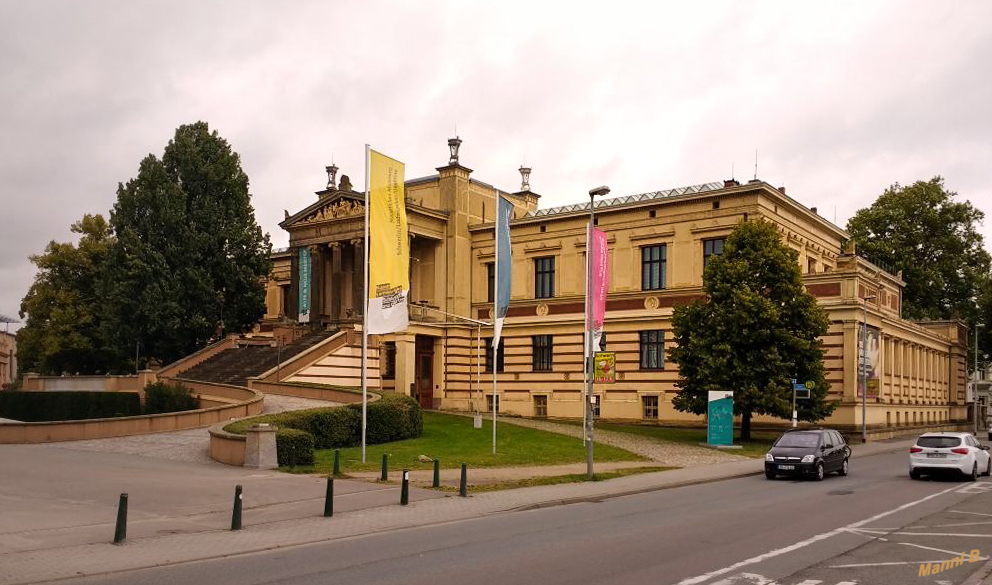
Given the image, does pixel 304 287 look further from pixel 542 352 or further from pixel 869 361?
pixel 869 361

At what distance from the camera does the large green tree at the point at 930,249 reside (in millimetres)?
78500

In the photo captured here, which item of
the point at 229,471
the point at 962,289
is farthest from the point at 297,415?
the point at 962,289

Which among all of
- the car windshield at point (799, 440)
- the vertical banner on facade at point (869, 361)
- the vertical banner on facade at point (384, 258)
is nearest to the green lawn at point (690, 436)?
the vertical banner on facade at point (869, 361)

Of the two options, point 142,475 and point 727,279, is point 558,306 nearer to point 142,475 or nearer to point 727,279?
point 727,279

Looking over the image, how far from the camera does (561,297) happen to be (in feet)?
190

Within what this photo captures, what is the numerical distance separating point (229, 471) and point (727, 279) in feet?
86.0

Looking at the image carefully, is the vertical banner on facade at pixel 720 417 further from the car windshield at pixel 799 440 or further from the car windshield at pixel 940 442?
the car windshield at pixel 940 442

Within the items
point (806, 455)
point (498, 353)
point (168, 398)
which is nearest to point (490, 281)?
point (498, 353)

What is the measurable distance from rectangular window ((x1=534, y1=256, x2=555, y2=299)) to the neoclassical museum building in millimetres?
88

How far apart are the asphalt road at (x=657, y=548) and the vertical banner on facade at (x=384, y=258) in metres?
9.62

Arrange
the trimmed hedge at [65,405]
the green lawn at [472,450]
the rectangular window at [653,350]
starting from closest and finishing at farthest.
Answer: the green lawn at [472,450] < the trimmed hedge at [65,405] < the rectangular window at [653,350]

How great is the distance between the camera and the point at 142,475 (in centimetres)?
2427

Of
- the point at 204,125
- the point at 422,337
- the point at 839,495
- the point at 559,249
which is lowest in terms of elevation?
the point at 839,495

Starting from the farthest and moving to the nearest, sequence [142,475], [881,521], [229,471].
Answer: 1. [229,471]
2. [142,475]
3. [881,521]
